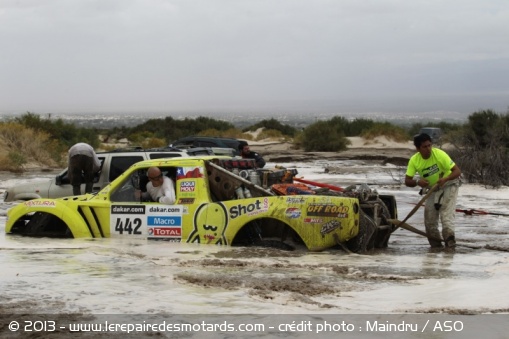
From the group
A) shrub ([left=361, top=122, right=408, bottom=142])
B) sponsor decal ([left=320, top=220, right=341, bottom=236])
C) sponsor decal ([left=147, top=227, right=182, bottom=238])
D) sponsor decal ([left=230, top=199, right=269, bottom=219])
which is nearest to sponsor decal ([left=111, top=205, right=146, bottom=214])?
sponsor decal ([left=147, top=227, right=182, bottom=238])

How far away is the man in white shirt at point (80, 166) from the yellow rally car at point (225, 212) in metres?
3.22

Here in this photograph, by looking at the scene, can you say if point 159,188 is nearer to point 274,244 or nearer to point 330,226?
point 274,244

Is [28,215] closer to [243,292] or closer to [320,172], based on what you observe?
[243,292]

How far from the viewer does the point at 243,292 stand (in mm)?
8359

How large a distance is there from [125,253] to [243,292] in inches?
122

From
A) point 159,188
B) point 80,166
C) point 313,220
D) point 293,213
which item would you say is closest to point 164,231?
point 159,188

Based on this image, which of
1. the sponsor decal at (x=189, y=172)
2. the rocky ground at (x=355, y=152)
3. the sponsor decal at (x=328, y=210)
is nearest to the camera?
the sponsor decal at (x=328, y=210)

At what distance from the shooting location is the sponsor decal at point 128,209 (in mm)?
11852

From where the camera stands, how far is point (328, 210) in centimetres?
1088

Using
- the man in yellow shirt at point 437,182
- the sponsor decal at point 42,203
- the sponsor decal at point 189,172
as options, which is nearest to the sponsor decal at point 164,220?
the sponsor decal at point 189,172

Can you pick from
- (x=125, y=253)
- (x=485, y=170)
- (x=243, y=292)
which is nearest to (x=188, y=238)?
(x=125, y=253)

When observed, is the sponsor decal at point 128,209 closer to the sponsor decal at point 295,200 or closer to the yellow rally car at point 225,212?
the yellow rally car at point 225,212

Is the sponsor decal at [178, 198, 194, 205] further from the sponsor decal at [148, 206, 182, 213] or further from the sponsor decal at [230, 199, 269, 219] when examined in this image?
the sponsor decal at [230, 199, 269, 219]

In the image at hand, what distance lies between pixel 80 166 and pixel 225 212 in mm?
5390
